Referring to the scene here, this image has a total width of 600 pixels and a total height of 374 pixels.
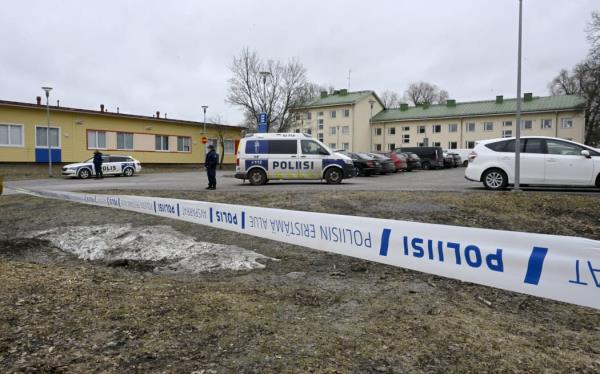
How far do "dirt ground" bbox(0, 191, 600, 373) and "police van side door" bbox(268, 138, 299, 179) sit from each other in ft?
31.6

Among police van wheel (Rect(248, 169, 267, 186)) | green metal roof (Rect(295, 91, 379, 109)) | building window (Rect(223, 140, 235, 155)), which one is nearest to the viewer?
police van wheel (Rect(248, 169, 267, 186))

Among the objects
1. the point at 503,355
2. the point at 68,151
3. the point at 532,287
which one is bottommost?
the point at 503,355

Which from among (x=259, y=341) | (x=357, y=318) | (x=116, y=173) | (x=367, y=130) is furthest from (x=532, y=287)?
(x=367, y=130)

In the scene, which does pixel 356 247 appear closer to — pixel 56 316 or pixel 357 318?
pixel 357 318

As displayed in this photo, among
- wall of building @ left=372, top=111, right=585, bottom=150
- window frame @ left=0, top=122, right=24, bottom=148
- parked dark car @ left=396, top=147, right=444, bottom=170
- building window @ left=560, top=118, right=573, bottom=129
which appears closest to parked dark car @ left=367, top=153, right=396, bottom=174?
parked dark car @ left=396, top=147, right=444, bottom=170

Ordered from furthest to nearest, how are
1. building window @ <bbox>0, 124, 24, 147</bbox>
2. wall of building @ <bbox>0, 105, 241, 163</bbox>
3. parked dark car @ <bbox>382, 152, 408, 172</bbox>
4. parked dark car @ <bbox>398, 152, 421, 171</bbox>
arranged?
parked dark car @ <bbox>398, 152, 421, 171</bbox> → wall of building @ <bbox>0, 105, 241, 163</bbox> → parked dark car @ <bbox>382, 152, 408, 172</bbox> → building window @ <bbox>0, 124, 24, 147</bbox>

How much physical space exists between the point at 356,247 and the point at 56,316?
10.3ft

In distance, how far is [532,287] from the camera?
12.0ft

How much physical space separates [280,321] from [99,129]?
3274cm

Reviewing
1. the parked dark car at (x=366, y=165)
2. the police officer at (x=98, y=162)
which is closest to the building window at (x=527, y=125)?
the parked dark car at (x=366, y=165)

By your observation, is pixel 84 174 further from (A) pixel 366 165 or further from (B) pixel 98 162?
(A) pixel 366 165

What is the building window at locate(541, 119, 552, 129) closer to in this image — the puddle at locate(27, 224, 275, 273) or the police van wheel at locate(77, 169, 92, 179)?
the police van wheel at locate(77, 169, 92, 179)

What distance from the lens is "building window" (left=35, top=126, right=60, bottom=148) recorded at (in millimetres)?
29406

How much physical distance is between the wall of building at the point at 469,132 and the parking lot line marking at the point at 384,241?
54.9 meters
